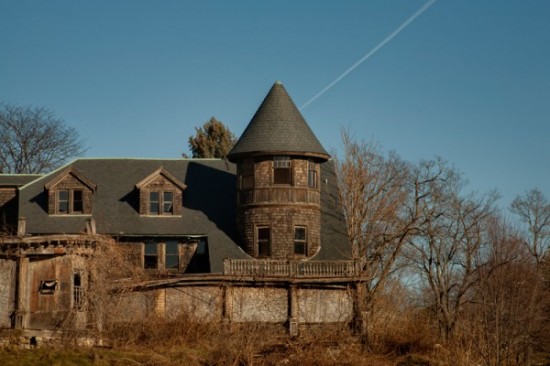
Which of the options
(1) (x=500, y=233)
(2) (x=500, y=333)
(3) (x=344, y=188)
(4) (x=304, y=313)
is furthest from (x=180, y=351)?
(3) (x=344, y=188)

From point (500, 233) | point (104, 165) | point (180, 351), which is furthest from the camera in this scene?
point (104, 165)

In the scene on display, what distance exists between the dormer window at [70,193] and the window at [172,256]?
421 cm

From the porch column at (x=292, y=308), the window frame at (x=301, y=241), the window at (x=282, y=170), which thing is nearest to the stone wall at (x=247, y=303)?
the porch column at (x=292, y=308)

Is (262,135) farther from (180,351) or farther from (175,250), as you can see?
(180,351)

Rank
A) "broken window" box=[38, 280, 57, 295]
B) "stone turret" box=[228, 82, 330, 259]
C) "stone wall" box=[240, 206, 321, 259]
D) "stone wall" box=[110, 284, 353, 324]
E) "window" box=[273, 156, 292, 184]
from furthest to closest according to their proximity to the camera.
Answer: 1. "window" box=[273, 156, 292, 184]
2. "stone turret" box=[228, 82, 330, 259]
3. "stone wall" box=[240, 206, 321, 259]
4. "stone wall" box=[110, 284, 353, 324]
5. "broken window" box=[38, 280, 57, 295]

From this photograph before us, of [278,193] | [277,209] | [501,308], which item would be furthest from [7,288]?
[501,308]

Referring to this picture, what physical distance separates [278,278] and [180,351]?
26.1ft

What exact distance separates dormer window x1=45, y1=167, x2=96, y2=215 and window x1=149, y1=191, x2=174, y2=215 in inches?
114

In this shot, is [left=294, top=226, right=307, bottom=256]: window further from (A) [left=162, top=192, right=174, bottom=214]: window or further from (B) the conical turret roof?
(A) [left=162, top=192, right=174, bottom=214]: window

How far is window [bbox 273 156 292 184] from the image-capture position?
159 ft

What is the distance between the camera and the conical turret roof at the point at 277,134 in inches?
1898

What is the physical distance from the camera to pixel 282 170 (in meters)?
48.7

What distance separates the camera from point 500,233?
43781mm

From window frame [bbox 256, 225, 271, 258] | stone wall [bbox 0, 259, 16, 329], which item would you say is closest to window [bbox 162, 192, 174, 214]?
window frame [bbox 256, 225, 271, 258]
